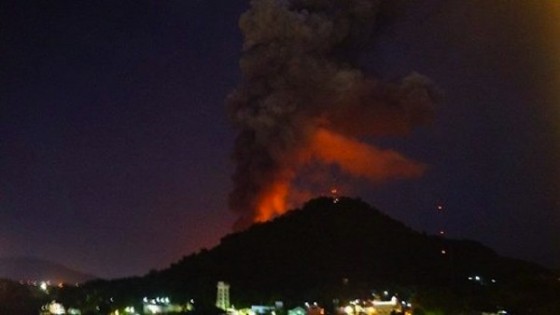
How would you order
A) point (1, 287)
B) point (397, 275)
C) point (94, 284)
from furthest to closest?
1. point (94, 284)
2. point (1, 287)
3. point (397, 275)

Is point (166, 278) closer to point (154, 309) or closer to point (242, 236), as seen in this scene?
point (242, 236)

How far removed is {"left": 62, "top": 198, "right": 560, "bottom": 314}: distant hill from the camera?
233 ft

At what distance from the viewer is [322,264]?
3255 inches

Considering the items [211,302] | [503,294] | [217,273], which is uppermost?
[217,273]

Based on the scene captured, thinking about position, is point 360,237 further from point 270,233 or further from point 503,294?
point 503,294

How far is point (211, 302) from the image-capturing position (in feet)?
217

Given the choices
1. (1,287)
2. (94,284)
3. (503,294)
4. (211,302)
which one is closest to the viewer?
(503,294)

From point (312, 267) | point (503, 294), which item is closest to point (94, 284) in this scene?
point (312, 267)

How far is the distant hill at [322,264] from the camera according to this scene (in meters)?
71.1

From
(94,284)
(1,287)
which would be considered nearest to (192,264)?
(94,284)

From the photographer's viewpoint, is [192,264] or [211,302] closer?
[211,302]

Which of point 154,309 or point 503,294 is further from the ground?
point 154,309

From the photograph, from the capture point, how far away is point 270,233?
89.6 meters

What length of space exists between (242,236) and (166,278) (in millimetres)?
8403
